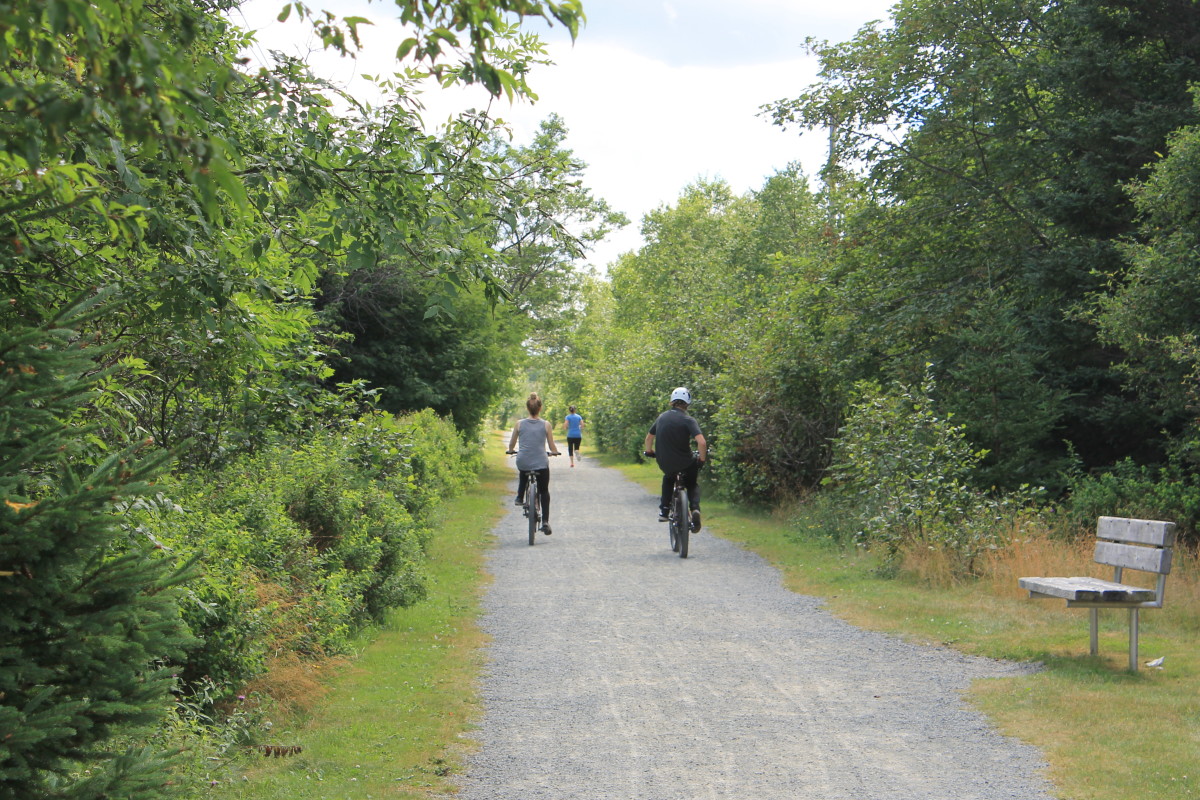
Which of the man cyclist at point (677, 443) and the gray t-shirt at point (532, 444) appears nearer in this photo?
the man cyclist at point (677, 443)

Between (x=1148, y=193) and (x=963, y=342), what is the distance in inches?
151

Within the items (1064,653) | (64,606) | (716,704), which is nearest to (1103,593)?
(1064,653)

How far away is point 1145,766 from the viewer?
536 cm

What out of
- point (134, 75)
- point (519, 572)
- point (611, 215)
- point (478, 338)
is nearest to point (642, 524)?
point (519, 572)

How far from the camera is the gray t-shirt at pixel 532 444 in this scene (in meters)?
15.3

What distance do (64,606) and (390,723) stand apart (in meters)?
3.31

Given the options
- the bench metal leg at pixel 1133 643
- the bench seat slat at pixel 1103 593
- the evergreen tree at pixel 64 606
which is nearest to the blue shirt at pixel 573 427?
the bench seat slat at pixel 1103 593

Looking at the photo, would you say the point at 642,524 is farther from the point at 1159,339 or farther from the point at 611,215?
the point at 611,215

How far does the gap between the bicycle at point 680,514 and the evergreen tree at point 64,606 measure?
10.6 m

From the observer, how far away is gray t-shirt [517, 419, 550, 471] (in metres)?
15.3

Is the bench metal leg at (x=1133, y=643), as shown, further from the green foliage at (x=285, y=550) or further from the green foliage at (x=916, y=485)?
the green foliage at (x=285, y=550)

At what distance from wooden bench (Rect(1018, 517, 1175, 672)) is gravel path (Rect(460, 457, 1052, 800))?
26.4 inches

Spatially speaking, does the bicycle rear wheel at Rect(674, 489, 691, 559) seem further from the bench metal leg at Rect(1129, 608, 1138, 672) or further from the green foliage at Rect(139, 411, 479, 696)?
the bench metal leg at Rect(1129, 608, 1138, 672)

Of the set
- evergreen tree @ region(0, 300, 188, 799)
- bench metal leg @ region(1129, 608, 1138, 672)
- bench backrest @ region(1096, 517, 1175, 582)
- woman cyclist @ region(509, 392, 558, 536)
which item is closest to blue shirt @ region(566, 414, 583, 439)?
woman cyclist @ region(509, 392, 558, 536)
